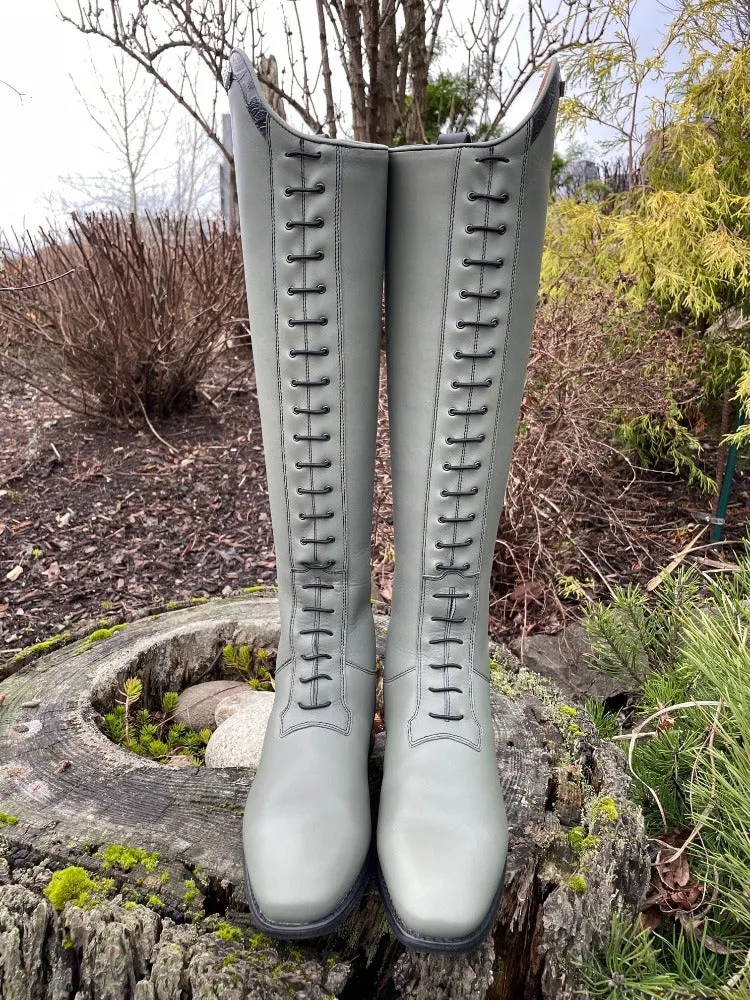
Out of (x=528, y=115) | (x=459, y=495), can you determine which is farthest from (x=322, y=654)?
(x=528, y=115)

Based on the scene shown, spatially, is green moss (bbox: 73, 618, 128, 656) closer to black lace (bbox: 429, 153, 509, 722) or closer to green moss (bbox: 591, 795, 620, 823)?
black lace (bbox: 429, 153, 509, 722)

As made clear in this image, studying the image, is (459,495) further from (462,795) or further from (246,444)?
(246,444)

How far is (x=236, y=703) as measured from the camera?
1.49 meters

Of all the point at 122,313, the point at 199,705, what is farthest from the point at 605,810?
the point at 122,313

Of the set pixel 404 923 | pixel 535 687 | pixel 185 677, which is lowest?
pixel 185 677

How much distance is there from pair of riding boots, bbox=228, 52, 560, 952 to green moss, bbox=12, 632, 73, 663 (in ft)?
2.22

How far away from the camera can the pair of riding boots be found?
869 millimetres

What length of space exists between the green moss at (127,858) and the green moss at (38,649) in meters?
0.65

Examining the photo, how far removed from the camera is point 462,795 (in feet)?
3.04

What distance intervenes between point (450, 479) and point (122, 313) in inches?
113

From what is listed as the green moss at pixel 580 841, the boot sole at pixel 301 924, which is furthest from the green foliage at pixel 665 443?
the boot sole at pixel 301 924

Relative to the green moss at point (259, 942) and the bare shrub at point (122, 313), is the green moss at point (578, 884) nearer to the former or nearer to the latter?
the green moss at point (259, 942)

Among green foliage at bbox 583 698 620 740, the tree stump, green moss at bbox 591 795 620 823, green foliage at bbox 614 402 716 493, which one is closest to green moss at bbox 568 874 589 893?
the tree stump

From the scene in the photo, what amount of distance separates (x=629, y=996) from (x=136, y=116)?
1322cm
